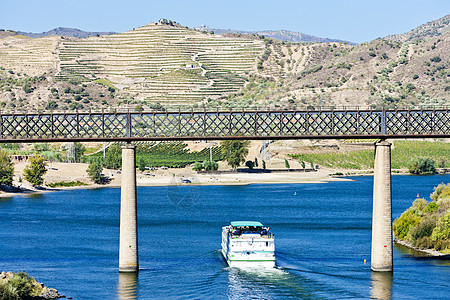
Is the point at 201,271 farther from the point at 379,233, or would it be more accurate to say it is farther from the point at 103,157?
the point at 103,157

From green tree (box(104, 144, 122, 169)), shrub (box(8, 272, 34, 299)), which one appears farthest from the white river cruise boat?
green tree (box(104, 144, 122, 169))

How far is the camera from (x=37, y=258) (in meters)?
73.8

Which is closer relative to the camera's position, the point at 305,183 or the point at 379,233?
the point at 379,233

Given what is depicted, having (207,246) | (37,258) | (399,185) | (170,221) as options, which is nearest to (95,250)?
(37,258)

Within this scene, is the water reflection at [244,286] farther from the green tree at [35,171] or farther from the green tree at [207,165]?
the green tree at [207,165]

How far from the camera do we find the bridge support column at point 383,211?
62.6 m

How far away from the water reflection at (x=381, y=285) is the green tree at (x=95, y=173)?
119318 mm

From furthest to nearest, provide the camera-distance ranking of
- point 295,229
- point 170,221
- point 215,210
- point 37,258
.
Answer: point 215,210, point 170,221, point 295,229, point 37,258

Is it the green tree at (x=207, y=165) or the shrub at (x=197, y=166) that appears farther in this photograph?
the green tree at (x=207, y=165)

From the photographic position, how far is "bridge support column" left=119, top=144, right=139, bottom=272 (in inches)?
2461

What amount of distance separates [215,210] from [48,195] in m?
48.2

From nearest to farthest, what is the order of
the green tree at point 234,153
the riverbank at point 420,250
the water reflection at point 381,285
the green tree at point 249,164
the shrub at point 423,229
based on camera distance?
the water reflection at point 381,285 → the riverbank at point 420,250 → the shrub at point 423,229 → the green tree at point 234,153 → the green tree at point 249,164

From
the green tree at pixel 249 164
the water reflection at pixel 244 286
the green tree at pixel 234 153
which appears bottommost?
the water reflection at pixel 244 286

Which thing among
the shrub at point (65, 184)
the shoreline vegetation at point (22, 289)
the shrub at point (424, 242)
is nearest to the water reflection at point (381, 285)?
the shrub at point (424, 242)
